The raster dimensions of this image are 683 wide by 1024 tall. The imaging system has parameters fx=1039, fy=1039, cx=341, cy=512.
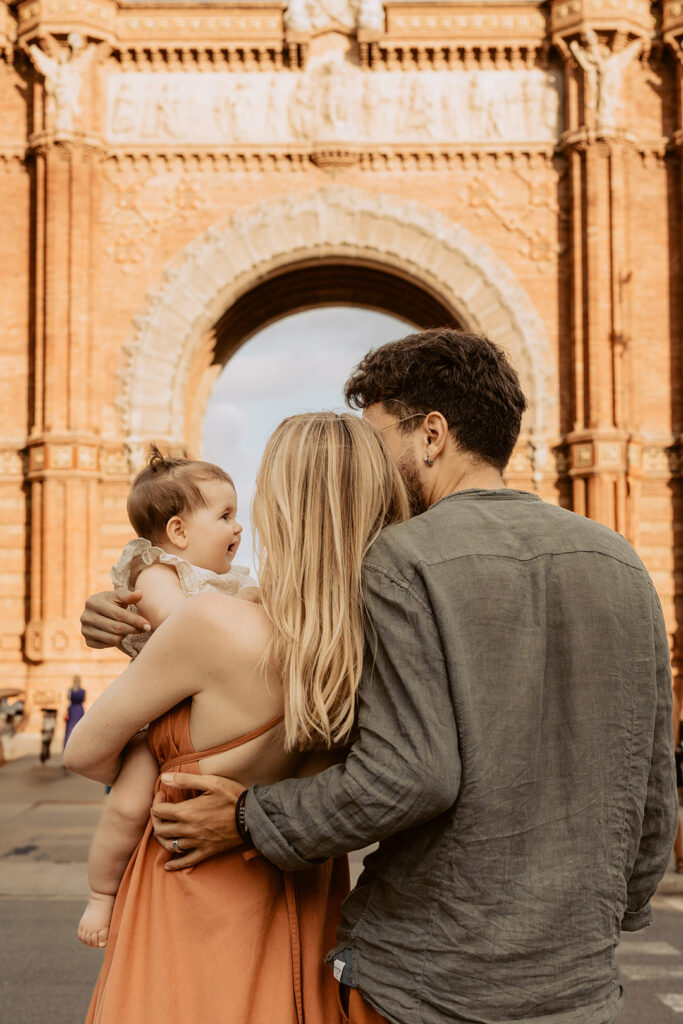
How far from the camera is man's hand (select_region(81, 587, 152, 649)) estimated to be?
2506mm

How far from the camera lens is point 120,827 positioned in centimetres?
224

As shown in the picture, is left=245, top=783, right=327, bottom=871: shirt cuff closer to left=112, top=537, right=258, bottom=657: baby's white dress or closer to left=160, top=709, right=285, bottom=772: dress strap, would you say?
left=160, top=709, right=285, bottom=772: dress strap

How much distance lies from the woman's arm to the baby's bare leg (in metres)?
0.12

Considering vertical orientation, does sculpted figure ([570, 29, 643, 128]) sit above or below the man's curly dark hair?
above

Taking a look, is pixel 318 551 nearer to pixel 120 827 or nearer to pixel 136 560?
pixel 120 827

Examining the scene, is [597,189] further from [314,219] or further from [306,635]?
[306,635]

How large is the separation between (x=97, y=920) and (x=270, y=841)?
67cm

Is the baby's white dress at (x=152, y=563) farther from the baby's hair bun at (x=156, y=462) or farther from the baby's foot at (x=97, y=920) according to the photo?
the baby's foot at (x=97, y=920)

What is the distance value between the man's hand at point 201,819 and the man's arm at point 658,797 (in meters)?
0.82

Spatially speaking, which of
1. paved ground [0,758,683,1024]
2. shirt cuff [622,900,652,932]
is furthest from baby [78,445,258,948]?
paved ground [0,758,683,1024]

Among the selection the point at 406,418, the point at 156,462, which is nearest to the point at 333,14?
the point at 156,462

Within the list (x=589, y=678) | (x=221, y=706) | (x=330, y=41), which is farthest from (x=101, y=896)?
(x=330, y=41)

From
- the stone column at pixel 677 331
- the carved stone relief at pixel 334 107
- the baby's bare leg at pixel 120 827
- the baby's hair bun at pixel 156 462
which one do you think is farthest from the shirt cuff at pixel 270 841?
the carved stone relief at pixel 334 107

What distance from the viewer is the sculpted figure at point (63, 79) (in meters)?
18.3
